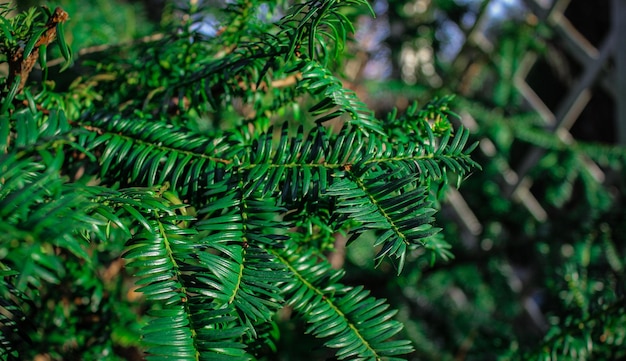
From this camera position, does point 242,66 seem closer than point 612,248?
Yes

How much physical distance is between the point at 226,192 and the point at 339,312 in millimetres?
114

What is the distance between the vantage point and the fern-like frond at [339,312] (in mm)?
335

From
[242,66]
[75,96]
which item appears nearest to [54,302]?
[75,96]

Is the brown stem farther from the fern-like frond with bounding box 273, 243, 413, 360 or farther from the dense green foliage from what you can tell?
the fern-like frond with bounding box 273, 243, 413, 360

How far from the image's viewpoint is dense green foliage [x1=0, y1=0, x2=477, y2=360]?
0.28m

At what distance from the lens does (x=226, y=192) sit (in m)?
0.34

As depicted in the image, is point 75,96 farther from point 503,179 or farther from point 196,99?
point 503,179

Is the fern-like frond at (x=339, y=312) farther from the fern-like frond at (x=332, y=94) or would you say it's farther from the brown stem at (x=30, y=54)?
the brown stem at (x=30, y=54)

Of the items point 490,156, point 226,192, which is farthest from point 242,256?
point 490,156

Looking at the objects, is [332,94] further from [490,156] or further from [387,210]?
[490,156]

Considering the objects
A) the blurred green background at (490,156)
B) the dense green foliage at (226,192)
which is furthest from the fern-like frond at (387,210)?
the blurred green background at (490,156)

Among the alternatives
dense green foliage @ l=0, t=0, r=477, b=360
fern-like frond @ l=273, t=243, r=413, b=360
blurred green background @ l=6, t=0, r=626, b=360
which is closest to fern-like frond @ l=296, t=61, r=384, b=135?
dense green foliage @ l=0, t=0, r=477, b=360

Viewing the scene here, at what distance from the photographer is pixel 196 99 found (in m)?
0.43

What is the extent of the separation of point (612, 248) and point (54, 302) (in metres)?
0.77
